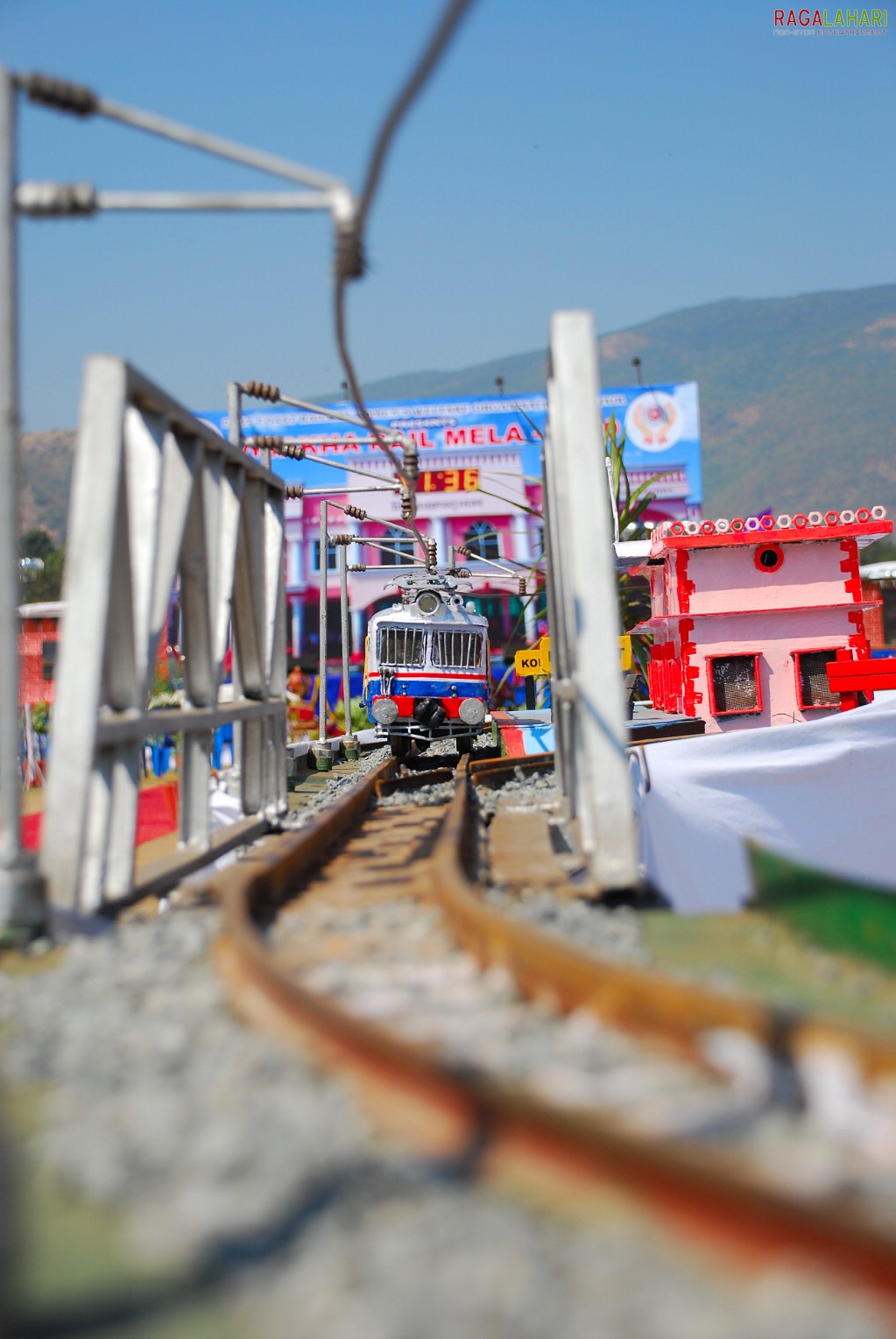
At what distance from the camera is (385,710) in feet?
68.1

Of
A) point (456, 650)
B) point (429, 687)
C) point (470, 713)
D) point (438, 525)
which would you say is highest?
point (438, 525)

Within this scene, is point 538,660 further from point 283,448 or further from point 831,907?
point 831,907

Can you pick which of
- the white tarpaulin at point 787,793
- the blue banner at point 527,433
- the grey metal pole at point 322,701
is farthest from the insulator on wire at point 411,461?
the blue banner at point 527,433

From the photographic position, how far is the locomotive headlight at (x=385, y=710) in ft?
68.1

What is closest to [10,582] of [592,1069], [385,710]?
[592,1069]

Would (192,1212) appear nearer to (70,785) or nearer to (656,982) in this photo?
(656,982)

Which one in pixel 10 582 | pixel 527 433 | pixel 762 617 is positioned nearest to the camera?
pixel 10 582

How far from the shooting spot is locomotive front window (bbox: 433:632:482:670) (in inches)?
842

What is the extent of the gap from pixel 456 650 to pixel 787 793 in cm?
1097

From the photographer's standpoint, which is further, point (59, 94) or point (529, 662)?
point (529, 662)

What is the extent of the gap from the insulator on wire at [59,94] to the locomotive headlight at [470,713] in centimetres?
1549

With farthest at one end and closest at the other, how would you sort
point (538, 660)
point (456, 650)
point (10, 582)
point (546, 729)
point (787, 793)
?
point (456, 650), point (546, 729), point (538, 660), point (787, 793), point (10, 582)

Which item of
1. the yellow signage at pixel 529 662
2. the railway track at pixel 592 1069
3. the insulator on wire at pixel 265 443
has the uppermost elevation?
the insulator on wire at pixel 265 443

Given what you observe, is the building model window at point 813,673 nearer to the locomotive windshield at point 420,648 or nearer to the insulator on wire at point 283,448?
the locomotive windshield at point 420,648
